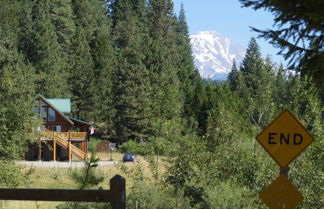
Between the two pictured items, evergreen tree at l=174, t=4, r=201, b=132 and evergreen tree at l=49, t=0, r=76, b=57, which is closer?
evergreen tree at l=174, t=4, r=201, b=132

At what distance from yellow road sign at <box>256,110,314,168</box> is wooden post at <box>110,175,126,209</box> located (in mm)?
2565

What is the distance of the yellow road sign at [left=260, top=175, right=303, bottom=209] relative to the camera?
7.21 metres

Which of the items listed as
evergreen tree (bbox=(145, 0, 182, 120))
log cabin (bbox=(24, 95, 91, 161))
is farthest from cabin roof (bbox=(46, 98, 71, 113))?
evergreen tree (bbox=(145, 0, 182, 120))

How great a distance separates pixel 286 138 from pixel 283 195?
2.37 ft

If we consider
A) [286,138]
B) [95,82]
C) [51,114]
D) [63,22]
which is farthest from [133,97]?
[286,138]

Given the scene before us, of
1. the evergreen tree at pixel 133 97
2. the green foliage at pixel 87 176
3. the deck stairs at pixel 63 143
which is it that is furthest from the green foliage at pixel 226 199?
the evergreen tree at pixel 133 97

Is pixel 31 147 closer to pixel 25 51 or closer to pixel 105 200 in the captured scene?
pixel 25 51

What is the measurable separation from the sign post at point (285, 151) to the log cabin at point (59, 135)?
50.9 metres

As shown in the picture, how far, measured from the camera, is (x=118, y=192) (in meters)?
5.38

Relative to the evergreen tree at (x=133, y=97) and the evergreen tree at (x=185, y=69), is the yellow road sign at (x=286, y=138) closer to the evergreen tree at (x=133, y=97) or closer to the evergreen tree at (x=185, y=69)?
the evergreen tree at (x=133, y=97)

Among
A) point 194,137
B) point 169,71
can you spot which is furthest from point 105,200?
point 169,71

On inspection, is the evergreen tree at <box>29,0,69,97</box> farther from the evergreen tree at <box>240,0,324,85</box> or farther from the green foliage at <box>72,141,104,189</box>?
the evergreen tree at <box>240,0,324,85</box>

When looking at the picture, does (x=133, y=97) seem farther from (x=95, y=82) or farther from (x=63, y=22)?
(x=63, y=22)

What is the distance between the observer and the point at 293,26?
6.24m
